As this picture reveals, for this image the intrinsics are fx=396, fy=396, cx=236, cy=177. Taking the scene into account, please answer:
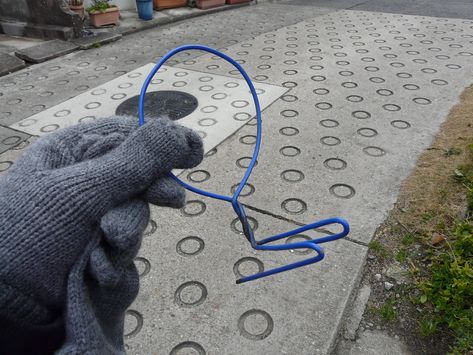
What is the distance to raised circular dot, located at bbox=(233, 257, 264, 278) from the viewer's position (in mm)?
2084

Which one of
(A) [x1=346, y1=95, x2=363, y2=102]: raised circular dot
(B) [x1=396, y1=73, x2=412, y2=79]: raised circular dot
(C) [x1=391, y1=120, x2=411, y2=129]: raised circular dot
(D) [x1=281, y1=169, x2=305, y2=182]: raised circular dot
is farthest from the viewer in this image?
(B) [x1=396, y1=73, x2=412, y2=79]: raised circular dot

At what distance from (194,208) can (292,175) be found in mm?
757

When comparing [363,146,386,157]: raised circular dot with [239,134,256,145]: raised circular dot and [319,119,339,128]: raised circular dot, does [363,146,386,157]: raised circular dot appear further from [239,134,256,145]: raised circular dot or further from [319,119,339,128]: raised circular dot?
[239,134,256,145]: raised circular dot

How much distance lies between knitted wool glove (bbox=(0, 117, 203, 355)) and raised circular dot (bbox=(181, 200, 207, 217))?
1429mm

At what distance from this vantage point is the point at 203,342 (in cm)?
176

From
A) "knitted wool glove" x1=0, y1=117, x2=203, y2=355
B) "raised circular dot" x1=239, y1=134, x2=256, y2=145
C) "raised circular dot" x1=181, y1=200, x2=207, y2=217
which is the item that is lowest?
"raised circular dot" x1=181, y1=200, x2=207, y2=217

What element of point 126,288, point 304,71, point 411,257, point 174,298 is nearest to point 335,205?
point 411,257

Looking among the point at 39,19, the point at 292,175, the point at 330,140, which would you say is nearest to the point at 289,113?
the point at 330,140

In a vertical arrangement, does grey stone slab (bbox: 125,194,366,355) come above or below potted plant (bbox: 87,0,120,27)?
below

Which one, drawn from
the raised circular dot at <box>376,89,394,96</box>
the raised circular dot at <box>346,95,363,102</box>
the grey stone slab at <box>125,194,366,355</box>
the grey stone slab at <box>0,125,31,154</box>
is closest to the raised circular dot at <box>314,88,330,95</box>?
the raised circular dot at <box>346,95,363,102</box>

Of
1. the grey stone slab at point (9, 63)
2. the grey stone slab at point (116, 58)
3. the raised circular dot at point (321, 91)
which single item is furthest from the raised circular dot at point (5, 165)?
the raised circular dot at point (321, 91)

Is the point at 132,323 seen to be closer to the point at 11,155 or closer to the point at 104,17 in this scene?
the point at 11,155

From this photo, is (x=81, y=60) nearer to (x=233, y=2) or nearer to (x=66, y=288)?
(x=233, y=2)

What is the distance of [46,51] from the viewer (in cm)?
564
